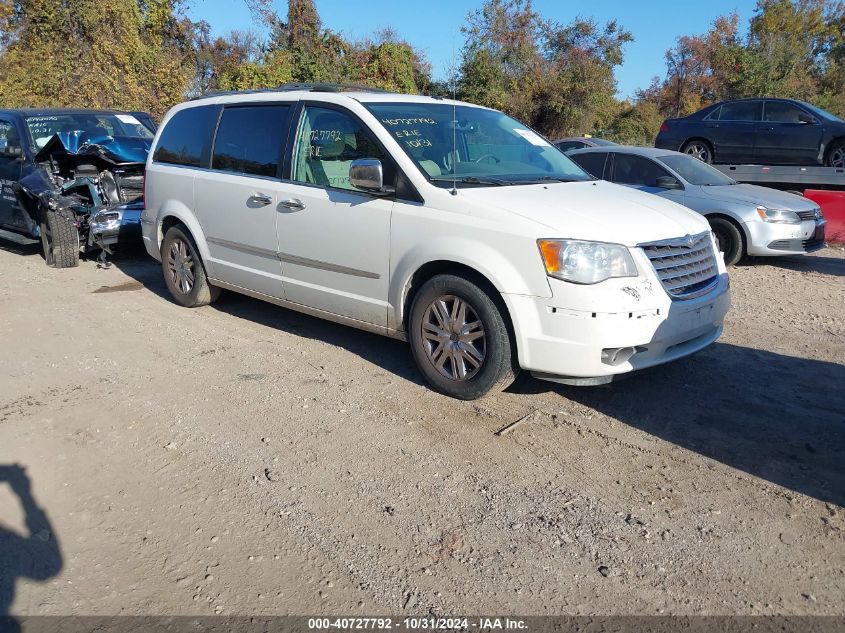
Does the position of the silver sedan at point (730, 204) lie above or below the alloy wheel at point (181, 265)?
above

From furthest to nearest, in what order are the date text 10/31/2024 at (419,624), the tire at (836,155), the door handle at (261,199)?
the tire at (836,155) → the door handle at (261,199) → the date text 10/31/2024 at (419,624)

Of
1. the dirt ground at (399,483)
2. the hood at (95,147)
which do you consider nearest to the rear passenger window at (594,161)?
the dirt ground at (399,483)

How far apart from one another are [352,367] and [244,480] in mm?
1719

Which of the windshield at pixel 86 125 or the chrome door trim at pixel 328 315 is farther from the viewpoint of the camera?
the windshield at pixel 86 125

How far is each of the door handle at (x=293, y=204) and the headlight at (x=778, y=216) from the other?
232 inches

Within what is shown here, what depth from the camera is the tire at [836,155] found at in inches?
476

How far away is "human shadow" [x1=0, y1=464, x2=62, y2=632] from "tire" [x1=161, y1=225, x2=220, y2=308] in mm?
3322

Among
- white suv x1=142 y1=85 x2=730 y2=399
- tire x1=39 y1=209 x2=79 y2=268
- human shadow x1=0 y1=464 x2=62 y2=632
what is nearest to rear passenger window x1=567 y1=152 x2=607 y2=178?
white suv x1=142 y1=85 x2=730 y2=399

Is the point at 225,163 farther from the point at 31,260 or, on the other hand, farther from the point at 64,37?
the point at 64,37

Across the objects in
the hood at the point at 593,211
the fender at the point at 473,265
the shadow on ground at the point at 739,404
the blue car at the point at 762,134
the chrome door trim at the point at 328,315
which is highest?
the blue car at the point at 762,134

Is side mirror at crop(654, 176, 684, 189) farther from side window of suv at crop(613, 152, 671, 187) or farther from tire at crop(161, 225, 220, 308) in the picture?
tire at crop(161, 225, 220, 308)

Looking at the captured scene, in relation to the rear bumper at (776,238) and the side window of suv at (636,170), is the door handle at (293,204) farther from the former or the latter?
the rear bumper at (776,238)

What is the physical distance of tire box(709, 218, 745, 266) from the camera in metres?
8.77

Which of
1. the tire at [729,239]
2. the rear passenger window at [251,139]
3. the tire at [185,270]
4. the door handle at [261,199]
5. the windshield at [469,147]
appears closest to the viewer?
the windshield at [469,147]
